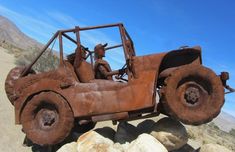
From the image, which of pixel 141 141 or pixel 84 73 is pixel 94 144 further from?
pixel 84 73

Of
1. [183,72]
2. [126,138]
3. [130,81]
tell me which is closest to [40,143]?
[126,138]

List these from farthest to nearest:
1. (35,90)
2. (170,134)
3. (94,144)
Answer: (35,90), (170,134), (94,144)

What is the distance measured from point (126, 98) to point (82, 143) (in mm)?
1304

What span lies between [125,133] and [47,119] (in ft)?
5.64

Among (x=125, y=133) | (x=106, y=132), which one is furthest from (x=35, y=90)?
(x=125, y=133)

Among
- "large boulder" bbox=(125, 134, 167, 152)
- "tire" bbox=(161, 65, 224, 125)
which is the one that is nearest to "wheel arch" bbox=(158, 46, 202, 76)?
"tire" bbox=(161, 65, 224, 125)

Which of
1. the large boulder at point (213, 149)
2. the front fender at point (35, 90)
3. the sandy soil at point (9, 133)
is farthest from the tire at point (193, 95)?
the sandy soil at point (9, 133)

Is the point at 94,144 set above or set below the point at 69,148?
above

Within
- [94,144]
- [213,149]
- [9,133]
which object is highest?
[94,144]

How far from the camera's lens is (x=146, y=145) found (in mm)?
7152

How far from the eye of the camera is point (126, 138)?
8289 millimetres

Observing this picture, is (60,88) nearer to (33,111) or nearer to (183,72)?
(33,111)

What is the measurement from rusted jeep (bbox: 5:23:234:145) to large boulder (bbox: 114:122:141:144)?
0.58 metres

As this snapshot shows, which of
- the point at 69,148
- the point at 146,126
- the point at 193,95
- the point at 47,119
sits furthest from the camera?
the point at 146,126
